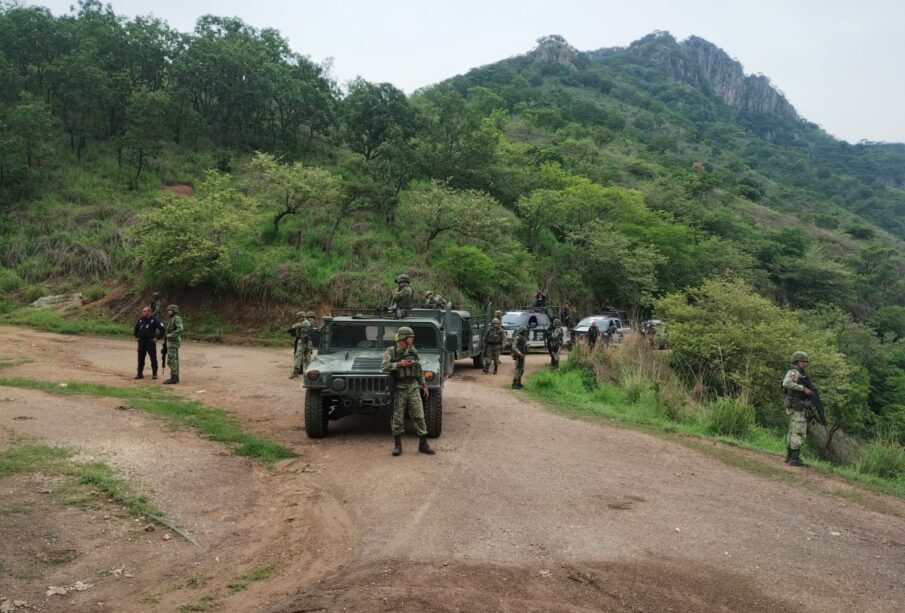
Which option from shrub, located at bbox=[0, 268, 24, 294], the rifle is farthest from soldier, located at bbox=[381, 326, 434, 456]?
shrub, located at bbox=[0, 268, 24, 294]

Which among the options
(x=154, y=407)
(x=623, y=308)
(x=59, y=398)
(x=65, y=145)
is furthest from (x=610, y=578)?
(x=65, y=145)

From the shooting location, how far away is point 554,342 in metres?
16.4

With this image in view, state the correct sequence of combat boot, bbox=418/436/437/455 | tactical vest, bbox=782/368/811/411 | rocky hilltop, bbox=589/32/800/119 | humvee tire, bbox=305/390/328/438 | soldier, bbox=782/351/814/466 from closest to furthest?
combat boot, bbox=418/436/437/455 → humvee tire, bbox=305/390/328/438 → soldier, bbox=782/351/814/466 → tactical vest, bbox=782/368/811/411 → rocky hilltop, bbox=589/32/800/119

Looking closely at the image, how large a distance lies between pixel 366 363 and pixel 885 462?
327 inches

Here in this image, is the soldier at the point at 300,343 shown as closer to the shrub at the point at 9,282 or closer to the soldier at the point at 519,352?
the soldier at the point at 519,352

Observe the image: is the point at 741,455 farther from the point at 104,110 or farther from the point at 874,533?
the point at 104,110

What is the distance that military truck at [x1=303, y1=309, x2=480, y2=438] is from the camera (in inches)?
337

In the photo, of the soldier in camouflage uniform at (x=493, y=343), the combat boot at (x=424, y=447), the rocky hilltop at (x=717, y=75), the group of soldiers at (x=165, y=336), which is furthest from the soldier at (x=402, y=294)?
the rocky hilltop at (x=717, y=75)

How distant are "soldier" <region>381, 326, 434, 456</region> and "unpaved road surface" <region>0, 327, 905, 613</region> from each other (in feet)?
1.03

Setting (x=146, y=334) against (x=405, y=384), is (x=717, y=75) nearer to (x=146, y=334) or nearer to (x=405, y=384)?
(x=146, y=334)

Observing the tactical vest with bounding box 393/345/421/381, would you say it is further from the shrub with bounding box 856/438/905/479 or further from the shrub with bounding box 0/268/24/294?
the shrub with bounding box 0/268/24/294

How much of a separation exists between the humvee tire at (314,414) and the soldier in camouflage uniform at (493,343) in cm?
839

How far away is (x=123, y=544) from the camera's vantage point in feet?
15.8

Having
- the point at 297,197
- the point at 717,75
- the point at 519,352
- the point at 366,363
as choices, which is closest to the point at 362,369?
the point at 366,363
